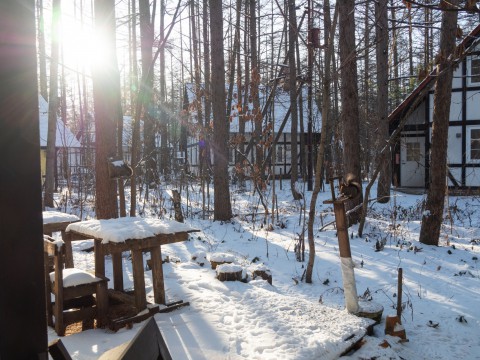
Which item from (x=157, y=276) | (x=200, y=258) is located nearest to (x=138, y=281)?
(x=157, y=276)

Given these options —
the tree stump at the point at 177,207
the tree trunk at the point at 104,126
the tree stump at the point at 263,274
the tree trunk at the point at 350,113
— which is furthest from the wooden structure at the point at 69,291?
the tree trunk at the point at 350,113

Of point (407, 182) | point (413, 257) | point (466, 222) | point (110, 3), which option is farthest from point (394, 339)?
point (407, 182)

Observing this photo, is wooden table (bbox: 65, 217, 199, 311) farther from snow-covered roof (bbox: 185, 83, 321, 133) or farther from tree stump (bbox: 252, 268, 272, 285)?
snow-covered roof (bbox: 185, 83, 321, 133)

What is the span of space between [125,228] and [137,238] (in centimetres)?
22

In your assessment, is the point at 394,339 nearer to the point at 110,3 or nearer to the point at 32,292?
the point at 32,292

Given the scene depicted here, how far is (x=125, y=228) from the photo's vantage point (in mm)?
4023

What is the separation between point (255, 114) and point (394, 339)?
23.7 ft

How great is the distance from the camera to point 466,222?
11164 millimetres

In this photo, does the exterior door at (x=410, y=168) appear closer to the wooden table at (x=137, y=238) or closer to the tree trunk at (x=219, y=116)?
the tree trunk at (x=219, y=116)

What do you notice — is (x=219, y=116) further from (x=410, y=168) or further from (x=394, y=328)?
(x=410, y=168)

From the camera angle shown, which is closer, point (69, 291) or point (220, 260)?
point (69, 291)

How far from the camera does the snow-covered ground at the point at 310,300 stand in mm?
3592

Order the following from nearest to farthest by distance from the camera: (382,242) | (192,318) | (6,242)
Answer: (6,242), (192,318), (382,242)

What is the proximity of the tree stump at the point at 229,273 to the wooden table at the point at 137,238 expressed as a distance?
4.02 feet
